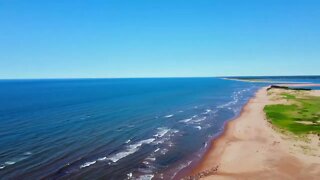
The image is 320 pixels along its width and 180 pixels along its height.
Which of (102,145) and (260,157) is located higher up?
(260,157)

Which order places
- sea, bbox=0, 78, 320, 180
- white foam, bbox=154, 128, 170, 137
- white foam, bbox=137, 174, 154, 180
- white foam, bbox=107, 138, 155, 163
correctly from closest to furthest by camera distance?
white foam, bbox=137, 174, 154, 180, sea, bbox=0, 78, 320, 180, white foam, bbox=107, 138, 155, 163, white foam, bbox=154, 128, 170, 137

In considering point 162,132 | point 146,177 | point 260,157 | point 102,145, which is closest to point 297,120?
point 260,157

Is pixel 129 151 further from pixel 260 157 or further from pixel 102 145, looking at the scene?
pixel 260 157

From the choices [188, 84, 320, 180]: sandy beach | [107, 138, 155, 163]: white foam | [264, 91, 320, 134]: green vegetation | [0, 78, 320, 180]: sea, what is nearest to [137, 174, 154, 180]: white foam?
[0, 78, 320, 180]: sea

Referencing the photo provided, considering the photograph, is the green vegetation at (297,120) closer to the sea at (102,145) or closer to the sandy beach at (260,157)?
the sandy beach at (260,157)

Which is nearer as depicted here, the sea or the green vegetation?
the sea

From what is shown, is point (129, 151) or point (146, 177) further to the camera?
point (129, 151)

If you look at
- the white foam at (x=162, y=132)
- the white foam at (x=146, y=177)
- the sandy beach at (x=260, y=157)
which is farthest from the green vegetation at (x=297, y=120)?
the white foam at (x=146, y=177)

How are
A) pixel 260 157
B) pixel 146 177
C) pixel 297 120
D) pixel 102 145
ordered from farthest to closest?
1. pixel 297 120
2. pixel 102 145
3. pixel 260 157
4. pixel 146 177

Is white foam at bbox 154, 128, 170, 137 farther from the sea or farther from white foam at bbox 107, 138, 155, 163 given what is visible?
white foam at bbox 107, 138, 155, 163
